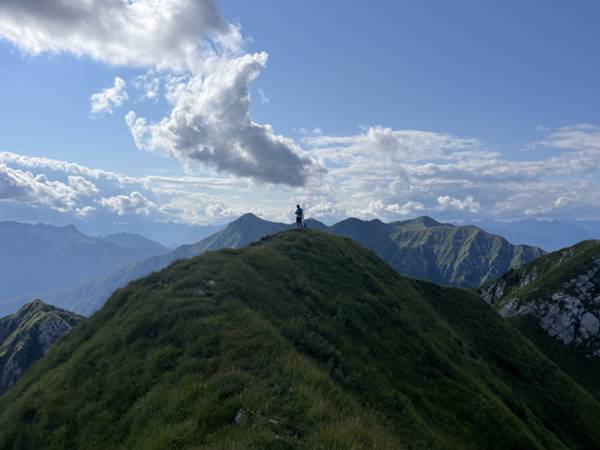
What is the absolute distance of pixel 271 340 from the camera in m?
21.7

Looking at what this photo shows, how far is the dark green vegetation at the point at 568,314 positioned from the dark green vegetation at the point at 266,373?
5136cm

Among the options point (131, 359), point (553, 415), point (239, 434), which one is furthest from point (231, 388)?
point (553, 415)

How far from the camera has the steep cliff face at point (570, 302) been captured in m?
102

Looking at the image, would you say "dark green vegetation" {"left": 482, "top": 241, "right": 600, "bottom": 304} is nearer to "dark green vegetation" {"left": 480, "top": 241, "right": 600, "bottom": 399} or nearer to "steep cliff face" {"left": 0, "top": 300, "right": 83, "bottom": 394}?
"dark green vegetation" {"left": 480, "top": 241, "right": 600, "bottom": 399}

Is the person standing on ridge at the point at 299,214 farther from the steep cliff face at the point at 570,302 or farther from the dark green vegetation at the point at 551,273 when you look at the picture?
the dark green vegetation at the point at 551,273

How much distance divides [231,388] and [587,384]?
336 feet

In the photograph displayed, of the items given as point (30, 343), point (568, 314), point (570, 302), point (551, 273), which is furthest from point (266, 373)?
point (30, 343)

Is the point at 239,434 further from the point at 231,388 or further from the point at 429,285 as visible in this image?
the point at 429,285

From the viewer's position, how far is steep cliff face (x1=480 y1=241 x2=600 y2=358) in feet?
333

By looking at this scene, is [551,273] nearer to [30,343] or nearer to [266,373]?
[266,373]

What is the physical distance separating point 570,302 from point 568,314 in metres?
4.83

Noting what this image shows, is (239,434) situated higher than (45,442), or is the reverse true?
(239,434)

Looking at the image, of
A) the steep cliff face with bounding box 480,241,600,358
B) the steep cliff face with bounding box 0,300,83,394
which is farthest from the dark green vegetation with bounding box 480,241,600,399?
the steep cliff face with bounding box 0,300,83,394

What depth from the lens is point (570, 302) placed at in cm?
10831
